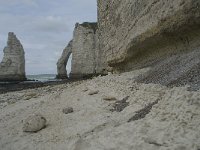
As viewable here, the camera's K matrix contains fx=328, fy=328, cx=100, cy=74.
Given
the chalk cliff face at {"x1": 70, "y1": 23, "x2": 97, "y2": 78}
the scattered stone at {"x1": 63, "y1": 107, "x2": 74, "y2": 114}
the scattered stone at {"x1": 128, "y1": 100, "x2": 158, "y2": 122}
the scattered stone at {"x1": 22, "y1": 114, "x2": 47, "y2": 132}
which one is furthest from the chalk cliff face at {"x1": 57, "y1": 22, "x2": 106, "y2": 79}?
the scattered stone at {"x1": 128, "y1": 100, "x2": 158, "y2": 122}

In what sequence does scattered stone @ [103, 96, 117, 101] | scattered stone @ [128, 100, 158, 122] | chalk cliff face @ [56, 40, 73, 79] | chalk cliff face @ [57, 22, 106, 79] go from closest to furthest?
1. scattered stone @ [128, 100, 158, 122]
2. scattered stone @ [103, 96, 117, 101]
3. chalk cliff face @ [57, 22, 106, 79]
4. chalk cliff face @ [56, 40, 73, 79]

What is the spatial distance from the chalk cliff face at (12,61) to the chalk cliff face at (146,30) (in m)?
27.5

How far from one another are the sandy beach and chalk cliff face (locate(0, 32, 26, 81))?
96.7 feet

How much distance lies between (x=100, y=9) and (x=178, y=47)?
3.50 m

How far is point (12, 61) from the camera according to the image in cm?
3300

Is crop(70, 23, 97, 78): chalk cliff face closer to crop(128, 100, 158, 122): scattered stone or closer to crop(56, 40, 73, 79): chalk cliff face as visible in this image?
crop(56, 40, 73, 79): chalk cliff face

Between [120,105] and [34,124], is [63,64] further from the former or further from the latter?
[120,105]

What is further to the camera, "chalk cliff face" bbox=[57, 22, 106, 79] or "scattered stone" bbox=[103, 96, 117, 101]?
"chalk cliff face" bbox=[57, 22, 106, 79]

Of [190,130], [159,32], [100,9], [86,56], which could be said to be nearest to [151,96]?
[190,130]

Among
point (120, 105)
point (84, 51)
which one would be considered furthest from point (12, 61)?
point (120, 105)

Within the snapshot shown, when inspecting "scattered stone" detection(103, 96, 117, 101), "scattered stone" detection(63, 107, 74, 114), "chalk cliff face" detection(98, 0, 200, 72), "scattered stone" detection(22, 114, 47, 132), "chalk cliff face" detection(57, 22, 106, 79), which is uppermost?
"chalk cliff face" detection(57, 22, 106, 79)

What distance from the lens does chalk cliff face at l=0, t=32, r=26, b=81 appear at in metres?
32.5

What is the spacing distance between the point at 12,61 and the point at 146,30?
30.3 metres

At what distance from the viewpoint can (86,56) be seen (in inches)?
1187
